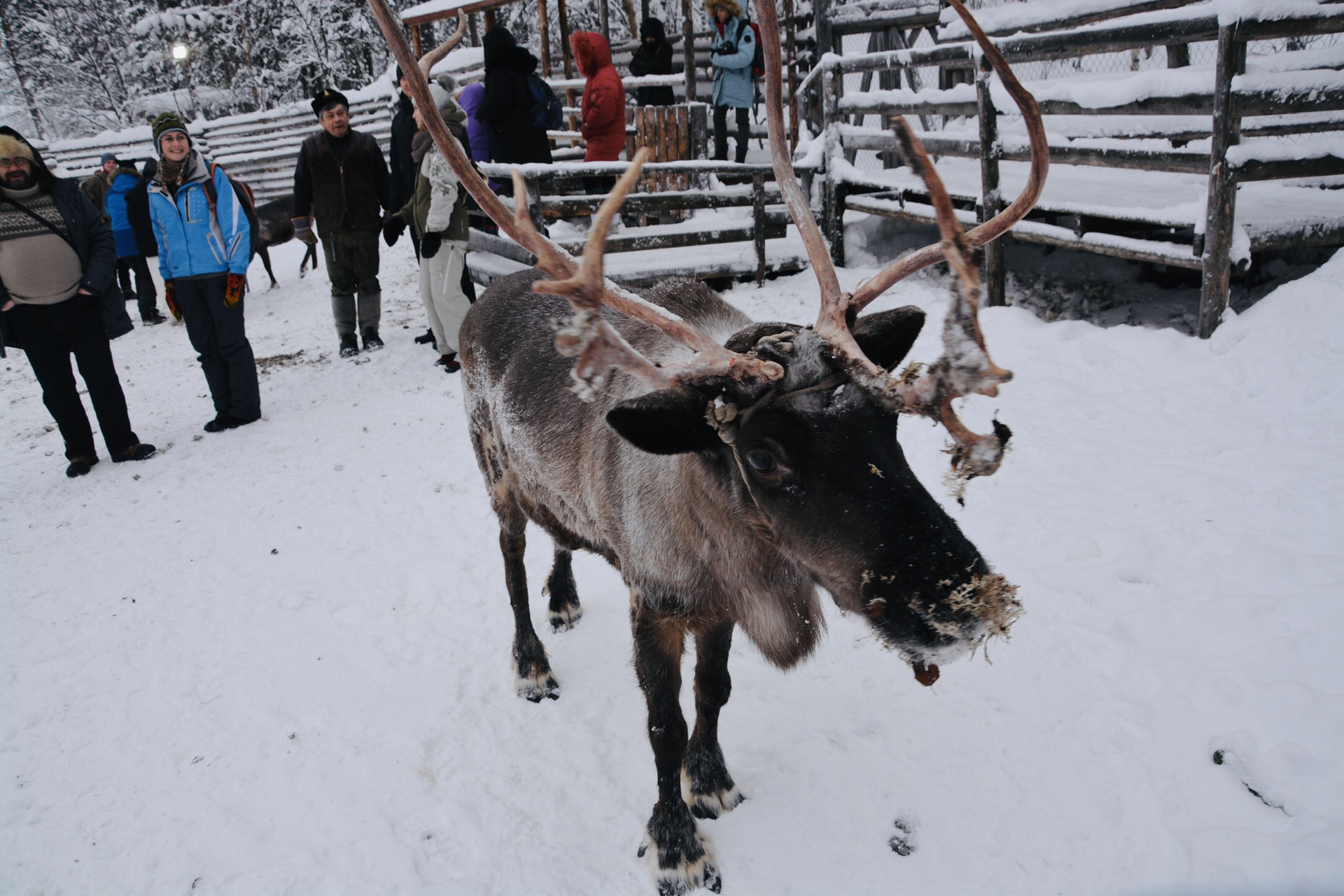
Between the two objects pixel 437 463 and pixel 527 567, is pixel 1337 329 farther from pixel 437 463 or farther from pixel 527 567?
pixel 437 463

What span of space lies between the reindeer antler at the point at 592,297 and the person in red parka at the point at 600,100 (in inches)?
245

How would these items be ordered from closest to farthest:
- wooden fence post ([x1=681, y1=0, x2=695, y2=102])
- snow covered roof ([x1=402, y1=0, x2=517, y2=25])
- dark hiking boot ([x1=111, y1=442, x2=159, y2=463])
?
dark hiking boot ([x1=111, y1=442, x2=159, y2=463]) → wooden fence post ([x1=681, y1=0, x2=695, y2=102]) → snow covered roof ([x1=402, y1=0, x2=517, y2=25])

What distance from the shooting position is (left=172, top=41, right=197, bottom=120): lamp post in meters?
18.0

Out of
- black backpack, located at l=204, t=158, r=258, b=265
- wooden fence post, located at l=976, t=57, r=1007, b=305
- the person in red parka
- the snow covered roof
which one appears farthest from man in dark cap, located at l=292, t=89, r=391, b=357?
the snow covered roof

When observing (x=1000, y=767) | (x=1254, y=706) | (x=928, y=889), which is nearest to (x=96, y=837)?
(x=928, y=889)

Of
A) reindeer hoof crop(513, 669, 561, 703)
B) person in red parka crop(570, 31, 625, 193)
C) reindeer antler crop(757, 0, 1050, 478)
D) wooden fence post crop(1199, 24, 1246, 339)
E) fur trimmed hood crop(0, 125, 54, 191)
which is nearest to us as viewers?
reindeer antler crop(757, 0, 1050, 478)

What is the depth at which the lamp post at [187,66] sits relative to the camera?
17984mm

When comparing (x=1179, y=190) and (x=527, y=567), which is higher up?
(x=1179, y=190)

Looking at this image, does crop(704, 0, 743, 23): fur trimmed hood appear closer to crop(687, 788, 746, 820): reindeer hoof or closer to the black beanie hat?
the black beanie hat

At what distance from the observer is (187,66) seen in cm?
2452

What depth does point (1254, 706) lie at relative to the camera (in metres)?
2.46

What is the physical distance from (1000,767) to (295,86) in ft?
98.3

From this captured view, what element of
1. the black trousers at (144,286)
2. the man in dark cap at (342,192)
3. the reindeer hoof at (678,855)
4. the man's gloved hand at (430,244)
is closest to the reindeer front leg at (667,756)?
the reindeer hoof at (678,855)

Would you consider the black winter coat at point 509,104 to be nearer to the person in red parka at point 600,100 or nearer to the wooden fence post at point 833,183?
the person in red parka at point 600,100
